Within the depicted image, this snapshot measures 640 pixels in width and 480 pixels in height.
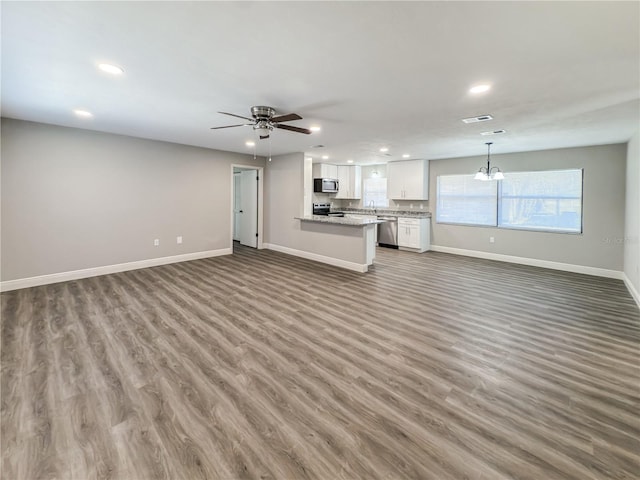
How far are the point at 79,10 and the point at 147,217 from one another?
14.3 ft

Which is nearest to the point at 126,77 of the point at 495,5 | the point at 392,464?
the point at 495,5

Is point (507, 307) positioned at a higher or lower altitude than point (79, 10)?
lower

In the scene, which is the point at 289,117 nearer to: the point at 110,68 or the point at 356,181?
the point at 110,68

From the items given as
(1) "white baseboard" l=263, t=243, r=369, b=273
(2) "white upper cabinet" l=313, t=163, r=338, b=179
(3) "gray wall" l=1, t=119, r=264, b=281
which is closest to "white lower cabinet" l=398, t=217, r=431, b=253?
(1) "white baseboard" l=263, t=243, r=369, b=273

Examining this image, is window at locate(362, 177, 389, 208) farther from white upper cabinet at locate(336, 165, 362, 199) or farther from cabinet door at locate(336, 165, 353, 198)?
cabinet door at locate(336, 165, 353, 198)

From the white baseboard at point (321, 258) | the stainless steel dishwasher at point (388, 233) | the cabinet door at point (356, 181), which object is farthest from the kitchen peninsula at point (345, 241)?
the cabinet door at point (356, 181)

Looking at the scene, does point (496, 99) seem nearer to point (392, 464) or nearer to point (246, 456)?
point (392, 464)

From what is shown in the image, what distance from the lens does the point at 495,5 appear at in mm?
1614

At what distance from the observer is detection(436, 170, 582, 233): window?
227 inches

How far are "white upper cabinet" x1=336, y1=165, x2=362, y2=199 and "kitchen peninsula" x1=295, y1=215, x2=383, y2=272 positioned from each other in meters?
3.22

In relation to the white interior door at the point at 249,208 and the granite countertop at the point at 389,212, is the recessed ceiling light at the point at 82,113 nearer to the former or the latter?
the white interior door at the point at 249,208

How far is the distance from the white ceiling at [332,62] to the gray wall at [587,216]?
1.57 m

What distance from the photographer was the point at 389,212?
27.6 ft

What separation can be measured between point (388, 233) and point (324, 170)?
2.78 meters
